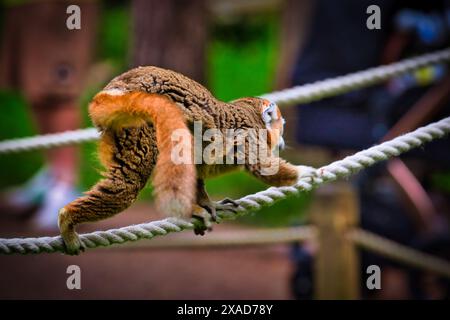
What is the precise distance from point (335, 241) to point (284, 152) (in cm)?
132

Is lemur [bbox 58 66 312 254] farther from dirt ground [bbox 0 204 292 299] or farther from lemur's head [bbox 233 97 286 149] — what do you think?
dirt ground [bbox 0 204 292 299]

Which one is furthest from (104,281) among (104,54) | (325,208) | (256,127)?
(104,54)

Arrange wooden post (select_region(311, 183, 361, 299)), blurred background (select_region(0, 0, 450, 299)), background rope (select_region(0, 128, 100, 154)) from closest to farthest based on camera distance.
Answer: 1. background rope (select_region(0, 128, 100, 154))
2. wooden post (select_region(311, 183, 361, 299))
3. blurred background (select_region(0, 0, 450, 299))

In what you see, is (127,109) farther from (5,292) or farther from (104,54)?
(104,54)

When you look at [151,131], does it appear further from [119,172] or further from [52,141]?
[52,141]

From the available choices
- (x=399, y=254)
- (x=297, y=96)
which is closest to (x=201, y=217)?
(x=297, y=96)

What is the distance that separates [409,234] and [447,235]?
0.19m

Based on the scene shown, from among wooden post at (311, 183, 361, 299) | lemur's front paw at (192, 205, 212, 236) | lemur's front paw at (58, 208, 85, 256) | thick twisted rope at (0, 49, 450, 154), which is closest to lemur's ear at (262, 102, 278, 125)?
lemur's front paw at (192, 205, 212, 236)

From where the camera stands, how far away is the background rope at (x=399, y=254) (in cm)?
233

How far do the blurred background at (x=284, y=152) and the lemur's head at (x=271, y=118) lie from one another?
1002 mm

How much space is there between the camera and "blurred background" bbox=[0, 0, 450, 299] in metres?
2.87

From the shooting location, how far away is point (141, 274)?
3264 millimetres

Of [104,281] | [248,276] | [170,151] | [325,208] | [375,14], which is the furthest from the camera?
[248,276]

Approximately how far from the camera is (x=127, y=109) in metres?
1.22
